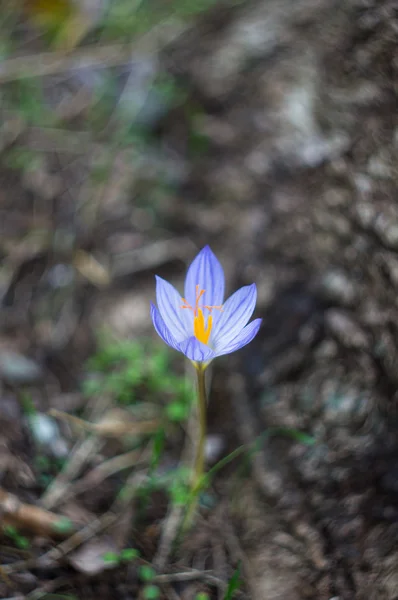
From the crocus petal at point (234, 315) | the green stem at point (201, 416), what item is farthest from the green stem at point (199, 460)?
the crocus petal at point (234, 315)

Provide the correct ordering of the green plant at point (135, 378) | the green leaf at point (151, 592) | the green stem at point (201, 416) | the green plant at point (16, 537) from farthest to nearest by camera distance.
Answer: the green plant at point (135, 378), the green plant at point (16, 537), the green leaf at point (151, 592), the green stem at point (201, 416)

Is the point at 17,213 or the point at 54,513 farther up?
the point at 17,213

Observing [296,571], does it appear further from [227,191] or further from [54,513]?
[227,191]

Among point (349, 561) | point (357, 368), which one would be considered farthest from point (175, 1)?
point (349, 561)

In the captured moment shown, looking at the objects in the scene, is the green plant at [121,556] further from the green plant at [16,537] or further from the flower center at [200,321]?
the flower center at [200,321]

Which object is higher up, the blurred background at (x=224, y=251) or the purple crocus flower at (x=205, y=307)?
the purple crocus flower at (x=205, y=307)

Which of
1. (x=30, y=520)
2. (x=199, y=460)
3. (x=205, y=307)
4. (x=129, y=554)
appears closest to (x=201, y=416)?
(x=199, y=460)
